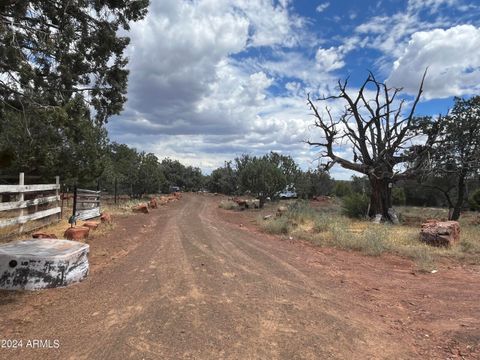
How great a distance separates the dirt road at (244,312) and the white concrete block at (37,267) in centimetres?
22

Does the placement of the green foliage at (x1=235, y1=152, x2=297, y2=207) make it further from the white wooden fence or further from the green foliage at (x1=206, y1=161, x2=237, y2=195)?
the green foliage at (x1=206, y1=161, x2=237, y2=195)

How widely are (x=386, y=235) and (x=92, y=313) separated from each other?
10.7 m

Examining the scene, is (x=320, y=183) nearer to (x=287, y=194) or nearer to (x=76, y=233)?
(x=287, y=194)

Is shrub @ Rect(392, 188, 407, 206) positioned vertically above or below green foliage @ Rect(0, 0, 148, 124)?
below

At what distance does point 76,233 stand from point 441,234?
10055 mm

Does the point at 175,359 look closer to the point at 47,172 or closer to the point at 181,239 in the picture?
the point at 181,239

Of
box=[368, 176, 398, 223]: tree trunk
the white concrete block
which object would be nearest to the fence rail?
the white concrete block

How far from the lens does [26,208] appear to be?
1163cm

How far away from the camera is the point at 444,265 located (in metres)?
9.82

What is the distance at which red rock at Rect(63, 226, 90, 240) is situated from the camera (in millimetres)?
10688

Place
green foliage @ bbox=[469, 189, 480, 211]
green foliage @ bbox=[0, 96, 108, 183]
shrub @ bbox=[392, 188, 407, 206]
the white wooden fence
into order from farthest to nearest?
1. shrub @ bbox=[392, 188, 407, 206]
2. green foliage @ bbox=[469, 189, 480, 211]
3. green foliage @ bbox=[0, 96, 108, 183]
4. the white wooden fence

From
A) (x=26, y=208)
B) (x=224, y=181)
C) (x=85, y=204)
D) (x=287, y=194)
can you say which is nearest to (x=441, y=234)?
(x=26, y=208)

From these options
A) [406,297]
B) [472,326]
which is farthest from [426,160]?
[472,326]

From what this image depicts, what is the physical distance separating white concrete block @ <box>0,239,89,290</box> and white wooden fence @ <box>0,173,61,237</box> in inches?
142
